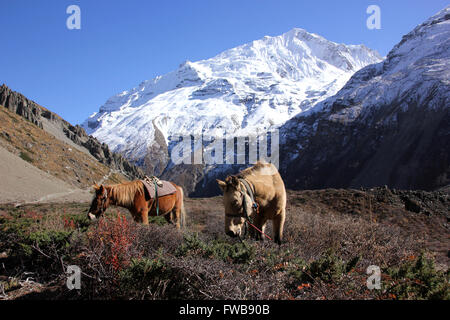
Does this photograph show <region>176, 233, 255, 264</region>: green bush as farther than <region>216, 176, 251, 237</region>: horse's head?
No

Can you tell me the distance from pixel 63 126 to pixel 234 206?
88.5 meters

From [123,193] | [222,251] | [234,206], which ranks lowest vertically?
[222,251]

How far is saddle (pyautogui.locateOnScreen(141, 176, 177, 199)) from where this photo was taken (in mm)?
6986

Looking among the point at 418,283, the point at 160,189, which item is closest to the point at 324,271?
the point at 418,283

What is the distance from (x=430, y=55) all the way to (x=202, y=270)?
434 ft

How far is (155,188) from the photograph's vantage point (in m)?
7.17

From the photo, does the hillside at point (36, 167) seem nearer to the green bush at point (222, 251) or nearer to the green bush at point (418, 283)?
the green bush at point (222, 251)

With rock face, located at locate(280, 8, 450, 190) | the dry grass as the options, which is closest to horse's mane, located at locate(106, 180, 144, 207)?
the dry grass

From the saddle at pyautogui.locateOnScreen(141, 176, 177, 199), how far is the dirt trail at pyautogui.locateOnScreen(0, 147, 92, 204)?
2443 cm

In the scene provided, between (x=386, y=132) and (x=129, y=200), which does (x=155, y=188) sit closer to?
(x=129, y=200)

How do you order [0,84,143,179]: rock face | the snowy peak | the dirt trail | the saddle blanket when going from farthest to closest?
the snowy peak
[0,84,143,179]: rock face
the dirt trail
the saddle blanket

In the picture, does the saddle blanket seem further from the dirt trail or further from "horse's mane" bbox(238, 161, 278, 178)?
the dirt trail

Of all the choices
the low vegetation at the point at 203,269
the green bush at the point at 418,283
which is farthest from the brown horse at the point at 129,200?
the green bush at the point at 418,283
